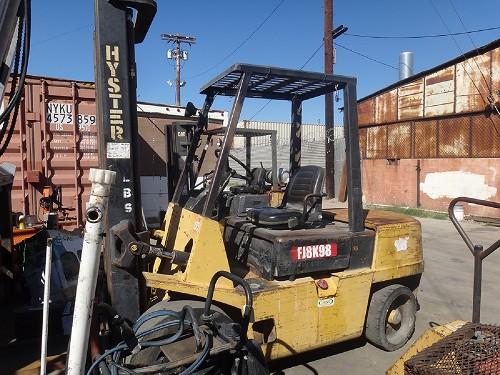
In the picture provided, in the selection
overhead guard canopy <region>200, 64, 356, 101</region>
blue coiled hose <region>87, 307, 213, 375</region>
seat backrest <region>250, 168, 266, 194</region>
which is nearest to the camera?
blue coiled hose <region>87, 307, 213, 375</region>

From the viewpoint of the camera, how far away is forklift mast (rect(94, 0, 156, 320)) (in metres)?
3.08

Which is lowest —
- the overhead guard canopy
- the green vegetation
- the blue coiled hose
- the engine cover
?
the green vegetation

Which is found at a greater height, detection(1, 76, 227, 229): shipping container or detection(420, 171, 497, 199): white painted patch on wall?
detection(1, 76, 227, 229): shipping container

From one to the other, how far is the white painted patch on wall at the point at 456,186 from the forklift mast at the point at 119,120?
43.8 feet

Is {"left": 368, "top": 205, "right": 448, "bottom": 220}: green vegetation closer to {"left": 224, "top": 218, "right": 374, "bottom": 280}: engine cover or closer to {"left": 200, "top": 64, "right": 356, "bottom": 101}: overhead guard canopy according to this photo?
{"left": 200, "top": 64, "right": 356, "bottom": 101}: overhead guard canopy

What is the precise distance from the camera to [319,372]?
396 cm

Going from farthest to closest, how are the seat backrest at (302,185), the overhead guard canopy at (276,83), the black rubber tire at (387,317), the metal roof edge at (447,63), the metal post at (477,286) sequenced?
1. the metal roof edge at (447,63)
2. the seat backrest at (302,185)
3. the black rubber tire at (387,317)
4. the overhead guard canopy at (276,83)
5. the metal post at (477,286)

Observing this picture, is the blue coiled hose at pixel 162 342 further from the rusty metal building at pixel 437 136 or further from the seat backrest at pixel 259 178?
the rusty metal building at pixel 437 136

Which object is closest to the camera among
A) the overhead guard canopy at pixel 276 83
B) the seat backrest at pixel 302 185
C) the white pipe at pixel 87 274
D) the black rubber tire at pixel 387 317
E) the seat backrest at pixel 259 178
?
the white pipe at pixel 87 274

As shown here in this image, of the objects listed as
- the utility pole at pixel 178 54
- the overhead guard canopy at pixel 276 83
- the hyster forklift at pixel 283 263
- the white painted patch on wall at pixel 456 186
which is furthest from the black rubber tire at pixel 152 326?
the utility pole at pixel 178 54

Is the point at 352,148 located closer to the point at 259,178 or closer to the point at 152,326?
the point at 152,326

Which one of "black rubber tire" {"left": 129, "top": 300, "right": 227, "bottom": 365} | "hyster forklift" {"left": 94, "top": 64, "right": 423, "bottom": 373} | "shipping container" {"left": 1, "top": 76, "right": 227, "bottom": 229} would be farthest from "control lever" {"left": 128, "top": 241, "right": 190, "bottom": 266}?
"shipping container" {"left": 1, "top": 76, "right": 227, "bottom": 229}

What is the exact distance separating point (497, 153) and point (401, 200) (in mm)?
4233

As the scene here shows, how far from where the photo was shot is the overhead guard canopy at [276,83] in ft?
12.1
